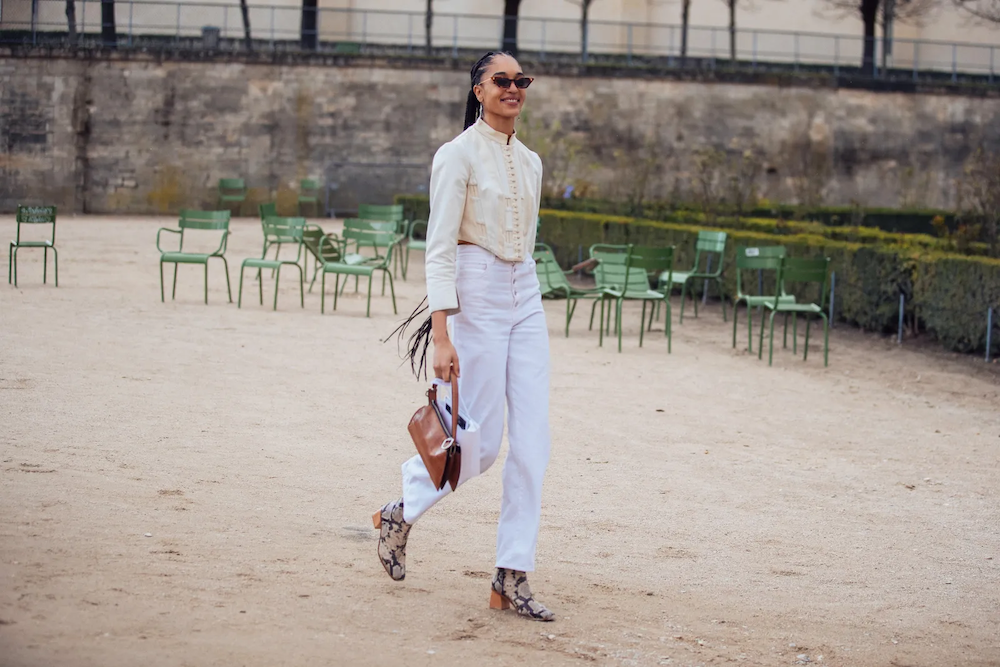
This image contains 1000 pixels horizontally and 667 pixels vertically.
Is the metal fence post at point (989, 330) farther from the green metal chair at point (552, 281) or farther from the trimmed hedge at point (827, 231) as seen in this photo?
the green metal chair at point (552, 281)

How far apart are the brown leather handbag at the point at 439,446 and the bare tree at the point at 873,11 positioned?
32397 millimetres

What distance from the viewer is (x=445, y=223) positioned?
14.7 feet

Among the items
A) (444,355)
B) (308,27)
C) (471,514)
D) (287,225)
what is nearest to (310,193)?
(308,27)

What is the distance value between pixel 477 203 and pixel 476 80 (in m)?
0.44

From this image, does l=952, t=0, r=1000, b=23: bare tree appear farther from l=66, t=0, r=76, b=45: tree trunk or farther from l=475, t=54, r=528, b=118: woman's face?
l=475, t=54, r=528, b=118: woman's face

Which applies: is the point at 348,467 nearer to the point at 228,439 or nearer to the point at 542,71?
the point at 228,439

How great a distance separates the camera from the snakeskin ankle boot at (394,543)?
4.68 m

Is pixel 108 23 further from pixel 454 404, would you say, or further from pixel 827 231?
pixel 454 404

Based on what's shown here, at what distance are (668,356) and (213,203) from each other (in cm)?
2117

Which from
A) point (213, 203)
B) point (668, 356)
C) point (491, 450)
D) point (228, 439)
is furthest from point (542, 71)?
point (491, 450)

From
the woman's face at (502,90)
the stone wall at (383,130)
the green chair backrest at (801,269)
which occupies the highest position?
the stone wall at (383,130)

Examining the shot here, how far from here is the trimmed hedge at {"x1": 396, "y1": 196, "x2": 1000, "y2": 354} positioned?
1166 cm

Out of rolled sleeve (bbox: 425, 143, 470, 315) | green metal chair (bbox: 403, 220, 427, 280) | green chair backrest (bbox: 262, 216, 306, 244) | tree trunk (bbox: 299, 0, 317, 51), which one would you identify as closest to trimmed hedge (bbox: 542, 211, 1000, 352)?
green metal chair (bbox: 403, 220, 427, 280)

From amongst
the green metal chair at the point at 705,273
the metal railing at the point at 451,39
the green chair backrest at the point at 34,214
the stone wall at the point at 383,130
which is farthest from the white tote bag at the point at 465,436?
the metal railing at the point at 451,39
